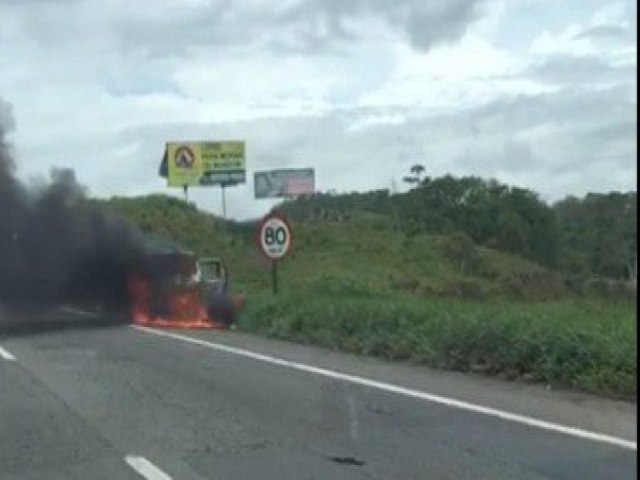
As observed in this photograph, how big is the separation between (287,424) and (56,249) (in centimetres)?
1886

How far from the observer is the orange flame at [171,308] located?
2575 cm

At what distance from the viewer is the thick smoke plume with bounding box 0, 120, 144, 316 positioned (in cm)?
2723

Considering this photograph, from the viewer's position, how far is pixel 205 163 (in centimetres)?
6256

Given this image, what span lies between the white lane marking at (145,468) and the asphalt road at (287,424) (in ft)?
0.05

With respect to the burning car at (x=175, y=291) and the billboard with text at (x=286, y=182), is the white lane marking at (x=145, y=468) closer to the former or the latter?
the burning car at (x=175, y=291)

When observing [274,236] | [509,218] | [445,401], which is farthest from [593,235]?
[445,401]

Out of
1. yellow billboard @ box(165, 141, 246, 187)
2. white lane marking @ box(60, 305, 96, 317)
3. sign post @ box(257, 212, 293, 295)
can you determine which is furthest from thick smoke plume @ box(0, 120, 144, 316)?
yellow billboard @ box(165, 141, 246, 187)

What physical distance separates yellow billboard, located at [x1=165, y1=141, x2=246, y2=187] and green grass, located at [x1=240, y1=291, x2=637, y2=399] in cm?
4229

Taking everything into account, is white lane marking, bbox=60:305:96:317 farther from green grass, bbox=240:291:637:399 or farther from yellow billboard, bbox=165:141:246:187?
yellow billboard, bbox=165:141:246:187

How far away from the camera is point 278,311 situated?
21562mm

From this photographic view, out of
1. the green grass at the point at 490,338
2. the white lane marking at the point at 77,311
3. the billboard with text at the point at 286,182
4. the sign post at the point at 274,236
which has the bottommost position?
the white lane marking at the point at 77,311

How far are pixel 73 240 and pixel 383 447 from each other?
20.6 m

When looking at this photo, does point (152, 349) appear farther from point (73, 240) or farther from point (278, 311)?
point (73, 240)

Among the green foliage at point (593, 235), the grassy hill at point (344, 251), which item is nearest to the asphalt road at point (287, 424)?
the grassy hill at point (344, 251)
